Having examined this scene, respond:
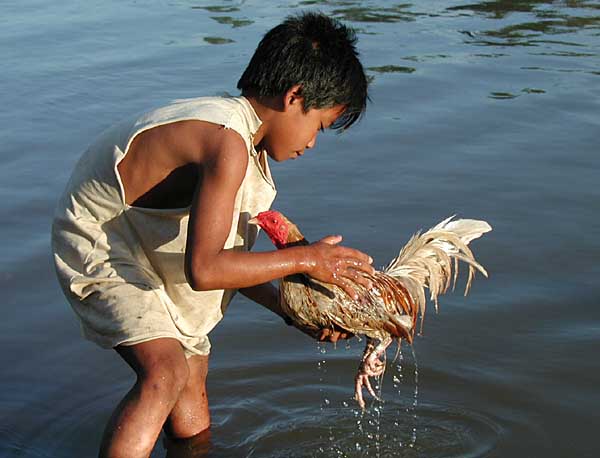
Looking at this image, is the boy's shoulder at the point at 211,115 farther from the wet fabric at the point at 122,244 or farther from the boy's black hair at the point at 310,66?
the boy's black hair at the point at 310,66

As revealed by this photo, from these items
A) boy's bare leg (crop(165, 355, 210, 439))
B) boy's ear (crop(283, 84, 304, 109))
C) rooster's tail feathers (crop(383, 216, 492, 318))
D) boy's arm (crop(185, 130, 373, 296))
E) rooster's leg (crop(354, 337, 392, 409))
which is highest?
boy's ear (crop(283, 84, 304, 109))

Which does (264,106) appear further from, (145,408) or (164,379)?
(145,408)

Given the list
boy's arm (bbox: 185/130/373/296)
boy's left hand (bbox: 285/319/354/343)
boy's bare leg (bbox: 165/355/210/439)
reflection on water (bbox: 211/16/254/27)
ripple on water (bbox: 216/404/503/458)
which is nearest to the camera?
boy's arm (bbox: 185/130/373/296)

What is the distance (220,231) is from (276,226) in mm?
583

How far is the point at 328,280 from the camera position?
364 centimetres

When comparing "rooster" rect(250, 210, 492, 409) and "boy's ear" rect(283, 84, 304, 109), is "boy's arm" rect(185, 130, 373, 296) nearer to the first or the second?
"boy's ear" rect(283, 84, 304, 109)

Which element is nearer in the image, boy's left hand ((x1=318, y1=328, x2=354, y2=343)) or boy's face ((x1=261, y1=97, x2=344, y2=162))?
boy's face ((x1=261, y1=97, x2=344, y2=162))

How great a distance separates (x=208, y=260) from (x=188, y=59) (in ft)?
21.9

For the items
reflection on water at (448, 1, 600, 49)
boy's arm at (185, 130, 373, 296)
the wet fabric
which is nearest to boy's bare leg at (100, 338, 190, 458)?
the wet fabric

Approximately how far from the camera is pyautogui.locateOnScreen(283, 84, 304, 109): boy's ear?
352cm

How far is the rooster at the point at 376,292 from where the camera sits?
3.89 m

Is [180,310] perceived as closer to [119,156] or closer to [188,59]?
[119,156]

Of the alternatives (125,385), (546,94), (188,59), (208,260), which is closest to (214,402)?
(125,385)

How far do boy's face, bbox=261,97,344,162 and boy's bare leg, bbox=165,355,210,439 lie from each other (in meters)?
1.05
